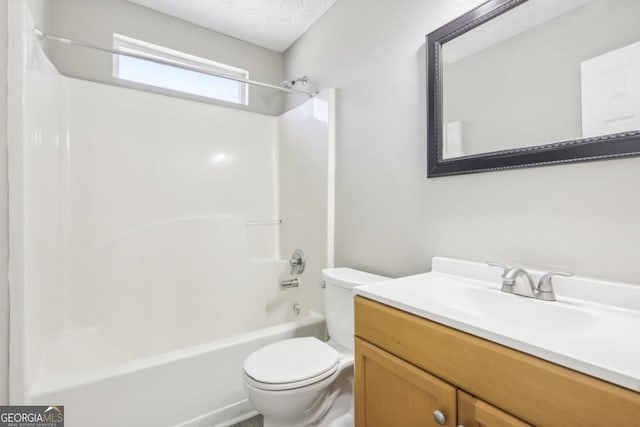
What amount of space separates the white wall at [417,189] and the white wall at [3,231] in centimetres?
154

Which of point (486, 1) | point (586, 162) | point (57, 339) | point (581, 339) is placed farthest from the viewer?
point (57, 339)

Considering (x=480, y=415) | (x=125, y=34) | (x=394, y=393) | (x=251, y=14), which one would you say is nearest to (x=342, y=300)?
(x=394, y=393)

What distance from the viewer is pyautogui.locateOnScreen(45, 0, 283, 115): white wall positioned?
180 centimetres

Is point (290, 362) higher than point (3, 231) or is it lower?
lower

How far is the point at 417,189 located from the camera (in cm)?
140

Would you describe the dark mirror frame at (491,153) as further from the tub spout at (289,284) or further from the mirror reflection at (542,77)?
the tub spout at (289,284)

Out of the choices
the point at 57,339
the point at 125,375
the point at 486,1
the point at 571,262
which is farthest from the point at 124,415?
the point at 486,1

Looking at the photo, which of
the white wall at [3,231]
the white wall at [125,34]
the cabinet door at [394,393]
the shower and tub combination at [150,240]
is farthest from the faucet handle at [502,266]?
the white wall at [125,34]

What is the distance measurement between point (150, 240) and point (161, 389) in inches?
39.5

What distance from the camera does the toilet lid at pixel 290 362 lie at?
116 cm

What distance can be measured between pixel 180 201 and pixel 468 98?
189 centimetres

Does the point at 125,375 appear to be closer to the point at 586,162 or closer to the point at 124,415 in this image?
the point at 124,415

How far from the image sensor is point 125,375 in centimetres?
123

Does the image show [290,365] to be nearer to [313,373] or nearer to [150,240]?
[313,373]
